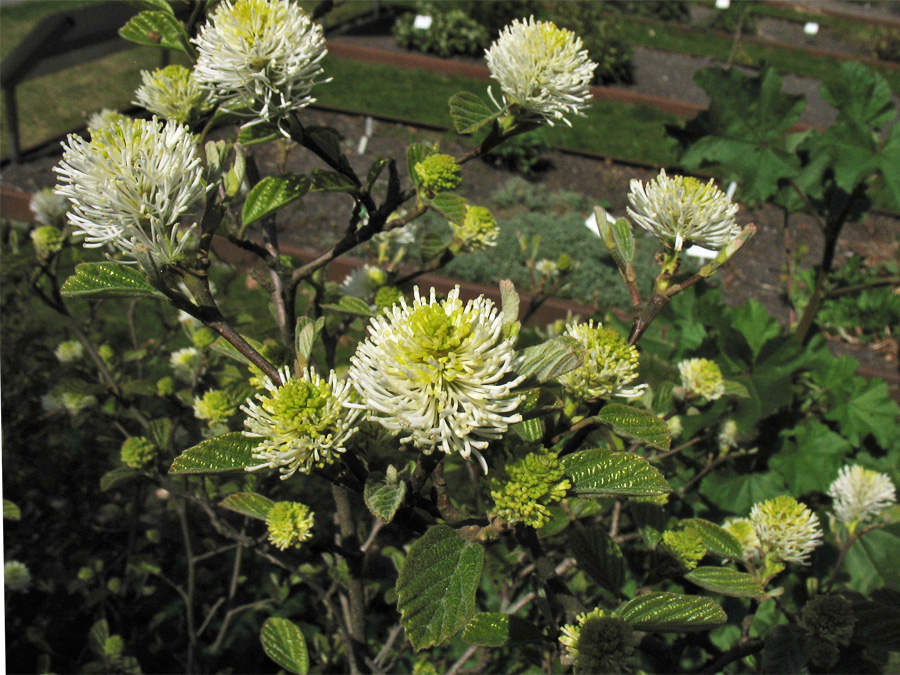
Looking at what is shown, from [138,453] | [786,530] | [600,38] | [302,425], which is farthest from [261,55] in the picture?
[600,38]

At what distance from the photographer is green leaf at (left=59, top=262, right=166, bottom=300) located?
78cm

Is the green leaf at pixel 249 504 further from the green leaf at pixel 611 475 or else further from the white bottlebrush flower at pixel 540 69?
the white bottlebrush flower at pixel 540 69

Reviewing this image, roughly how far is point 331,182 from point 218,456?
18.7 inches

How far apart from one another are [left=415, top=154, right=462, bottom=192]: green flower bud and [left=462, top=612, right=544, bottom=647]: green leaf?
0.63 meters

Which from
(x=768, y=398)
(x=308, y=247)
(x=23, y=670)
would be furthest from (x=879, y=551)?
(x=308, y=247)

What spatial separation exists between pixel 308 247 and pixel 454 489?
2892 millimetres

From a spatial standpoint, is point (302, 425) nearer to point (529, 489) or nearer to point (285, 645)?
point (529, 489)

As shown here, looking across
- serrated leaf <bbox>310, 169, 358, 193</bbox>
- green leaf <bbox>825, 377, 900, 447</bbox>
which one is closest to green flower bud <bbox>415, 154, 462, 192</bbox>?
serrated leaf <bbox>310, 169, 358, 193</bbox>

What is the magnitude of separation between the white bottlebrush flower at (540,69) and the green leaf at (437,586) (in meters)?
0.67

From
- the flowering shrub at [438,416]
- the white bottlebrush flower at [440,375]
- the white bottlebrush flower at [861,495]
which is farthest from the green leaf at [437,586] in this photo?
the white bottlebrush flower at [861,495]

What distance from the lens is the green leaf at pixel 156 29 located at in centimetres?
113

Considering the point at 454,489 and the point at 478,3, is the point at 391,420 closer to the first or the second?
the point at 454,489

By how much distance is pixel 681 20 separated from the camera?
1030cm

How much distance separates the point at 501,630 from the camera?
916 millimetres
